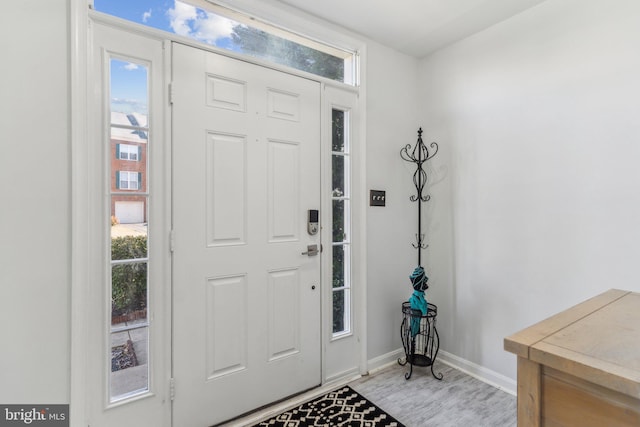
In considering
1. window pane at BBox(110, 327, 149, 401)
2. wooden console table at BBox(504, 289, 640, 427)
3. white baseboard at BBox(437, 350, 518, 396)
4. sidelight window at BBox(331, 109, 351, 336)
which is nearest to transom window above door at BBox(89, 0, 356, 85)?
sidelight window at BBox(331, 109, 351, 336)

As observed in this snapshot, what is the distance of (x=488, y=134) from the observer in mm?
2297

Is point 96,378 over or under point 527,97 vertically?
under

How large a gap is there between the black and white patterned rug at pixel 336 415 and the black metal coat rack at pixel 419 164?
1196 millimetres

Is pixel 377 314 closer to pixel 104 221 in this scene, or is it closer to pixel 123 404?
pixel 123 404

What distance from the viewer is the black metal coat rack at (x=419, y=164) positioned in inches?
105

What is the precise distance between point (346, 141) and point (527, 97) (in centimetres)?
125

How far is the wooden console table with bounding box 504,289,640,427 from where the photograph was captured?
696 mm

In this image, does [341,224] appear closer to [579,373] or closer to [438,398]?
[438,398]

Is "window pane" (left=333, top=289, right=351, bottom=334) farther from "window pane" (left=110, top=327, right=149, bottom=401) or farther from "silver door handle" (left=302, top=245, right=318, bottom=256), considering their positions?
"window pane" (left=110, top=327, right=149, bottom=401)

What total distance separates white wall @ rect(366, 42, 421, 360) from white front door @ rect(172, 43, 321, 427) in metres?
0.52

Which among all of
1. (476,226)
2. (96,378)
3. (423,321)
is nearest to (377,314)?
(423,321)

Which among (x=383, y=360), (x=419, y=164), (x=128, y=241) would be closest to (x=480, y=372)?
(x=383, y=360)

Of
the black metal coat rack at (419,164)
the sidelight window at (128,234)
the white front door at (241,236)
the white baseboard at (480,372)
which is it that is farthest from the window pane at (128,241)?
the white baseboard at (480,372)

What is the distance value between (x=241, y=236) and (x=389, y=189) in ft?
4.26
